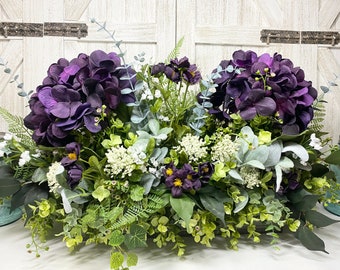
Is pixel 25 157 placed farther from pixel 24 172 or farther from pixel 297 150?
pixel 297 150

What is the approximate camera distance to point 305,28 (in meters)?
1.22

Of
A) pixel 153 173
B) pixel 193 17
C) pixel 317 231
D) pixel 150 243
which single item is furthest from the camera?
pixel 193 17

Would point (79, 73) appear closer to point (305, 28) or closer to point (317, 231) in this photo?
point (317, 231)

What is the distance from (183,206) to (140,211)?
0.28ft

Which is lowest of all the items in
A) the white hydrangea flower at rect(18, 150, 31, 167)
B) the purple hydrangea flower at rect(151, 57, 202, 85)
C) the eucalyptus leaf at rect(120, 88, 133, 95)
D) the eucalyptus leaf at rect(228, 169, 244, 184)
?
the eucalyptus leaf at rect(228, 169, 244, 184)

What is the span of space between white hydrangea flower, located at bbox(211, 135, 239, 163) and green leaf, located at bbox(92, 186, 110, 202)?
0.77 feet

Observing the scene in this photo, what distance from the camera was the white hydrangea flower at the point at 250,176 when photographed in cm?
72

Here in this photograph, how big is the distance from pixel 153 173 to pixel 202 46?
0.66 metres

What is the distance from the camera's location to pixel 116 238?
636mm

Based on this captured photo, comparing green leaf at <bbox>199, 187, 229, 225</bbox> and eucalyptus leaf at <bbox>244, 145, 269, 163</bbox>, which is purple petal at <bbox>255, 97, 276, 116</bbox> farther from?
green leaf at <bbox>199, 187, 229, 225</bbox>

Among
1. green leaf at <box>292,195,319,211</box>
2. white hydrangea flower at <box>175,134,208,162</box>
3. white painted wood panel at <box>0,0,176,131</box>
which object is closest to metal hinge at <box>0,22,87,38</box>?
white painted wood panel at <box>0,0,176,131</box>

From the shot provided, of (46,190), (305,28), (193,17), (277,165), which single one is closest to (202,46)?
(193,17)

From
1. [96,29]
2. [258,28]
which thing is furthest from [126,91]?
[258,28]

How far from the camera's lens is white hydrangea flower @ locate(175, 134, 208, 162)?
0.69 m
